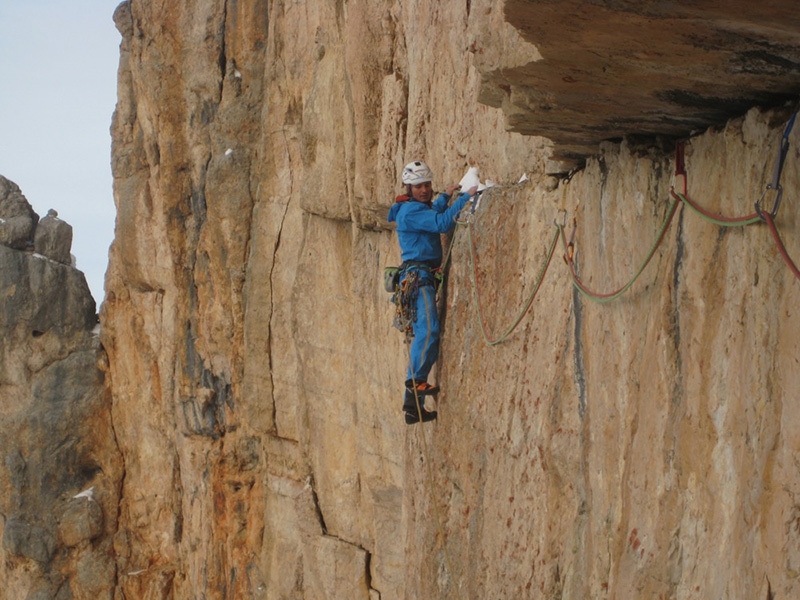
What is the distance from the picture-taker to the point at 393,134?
368 inches

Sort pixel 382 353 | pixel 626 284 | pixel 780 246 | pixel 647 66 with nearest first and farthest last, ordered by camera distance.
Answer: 1. pixel 780 246
2. pixel 647 66
3. pixel 626 284
4. pixel 382 353

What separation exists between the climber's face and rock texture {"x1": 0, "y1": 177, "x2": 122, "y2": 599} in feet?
43.9

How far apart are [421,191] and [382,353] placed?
4343mm

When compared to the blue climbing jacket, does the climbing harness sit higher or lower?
lower

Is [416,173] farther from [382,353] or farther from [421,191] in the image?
[382,353]

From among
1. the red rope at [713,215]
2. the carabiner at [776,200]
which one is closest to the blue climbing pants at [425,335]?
the red rope at [713,215]

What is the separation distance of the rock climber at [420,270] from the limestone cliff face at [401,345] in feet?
0.62

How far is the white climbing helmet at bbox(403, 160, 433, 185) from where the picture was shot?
7711mm

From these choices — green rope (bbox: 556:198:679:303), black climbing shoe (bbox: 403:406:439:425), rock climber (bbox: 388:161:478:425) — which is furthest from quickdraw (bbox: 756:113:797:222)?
black climbing shoe (bbox: 403:406:439:425)

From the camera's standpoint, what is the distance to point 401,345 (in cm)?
1111

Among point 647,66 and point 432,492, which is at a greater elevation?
point 647,66

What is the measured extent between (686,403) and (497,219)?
2807 millimetres

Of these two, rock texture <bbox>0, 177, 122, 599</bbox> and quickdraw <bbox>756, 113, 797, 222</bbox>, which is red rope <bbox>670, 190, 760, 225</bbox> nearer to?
quickdraw <bbox>756, 113, 797, 222</bbox>

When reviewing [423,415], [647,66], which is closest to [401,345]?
[423,415]
